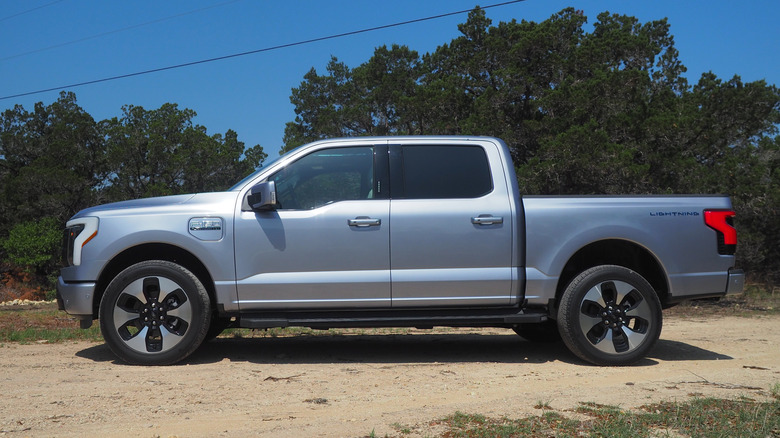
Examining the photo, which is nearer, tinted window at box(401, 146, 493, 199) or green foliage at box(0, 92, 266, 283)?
tinted window at box(401, 146, 493, 199)

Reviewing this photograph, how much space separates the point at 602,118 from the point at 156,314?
15811 millimetres

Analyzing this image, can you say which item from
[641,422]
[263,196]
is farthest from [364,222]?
[641,422]

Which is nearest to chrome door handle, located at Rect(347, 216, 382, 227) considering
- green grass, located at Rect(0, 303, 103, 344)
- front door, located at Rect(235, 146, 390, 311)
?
front door, located at Rect(235, 146, 390, 311)

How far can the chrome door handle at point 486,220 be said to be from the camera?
6086 millimetres

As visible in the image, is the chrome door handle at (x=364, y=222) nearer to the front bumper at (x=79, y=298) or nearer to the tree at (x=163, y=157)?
the front bumper at (x=79, y=298)

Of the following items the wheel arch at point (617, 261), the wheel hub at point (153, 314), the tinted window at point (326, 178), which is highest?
the tinted window at point (326, 178)

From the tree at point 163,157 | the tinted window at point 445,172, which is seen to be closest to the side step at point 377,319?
the tinted window at point 445,172

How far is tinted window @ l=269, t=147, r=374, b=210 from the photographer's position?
620 cm

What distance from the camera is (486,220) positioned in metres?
6.10

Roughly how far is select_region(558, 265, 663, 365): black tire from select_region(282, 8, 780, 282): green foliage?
11.6 m

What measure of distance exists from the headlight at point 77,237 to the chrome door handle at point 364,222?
2.23 metres

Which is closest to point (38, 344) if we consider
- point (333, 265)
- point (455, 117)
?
point (333, 265)

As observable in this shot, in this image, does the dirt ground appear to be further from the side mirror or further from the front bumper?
the side mirror

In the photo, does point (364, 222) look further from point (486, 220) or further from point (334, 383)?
point (334, 383)
